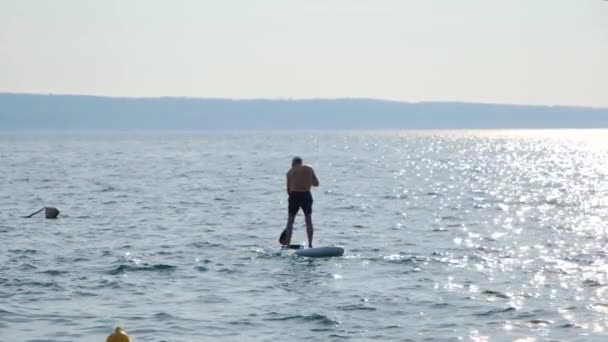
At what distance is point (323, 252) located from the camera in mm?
22016

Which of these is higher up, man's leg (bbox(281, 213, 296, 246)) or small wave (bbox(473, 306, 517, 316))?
man's leg (bbox(281, 213, 296, 246))

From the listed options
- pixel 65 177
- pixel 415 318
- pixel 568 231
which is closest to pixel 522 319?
pixel 415 318

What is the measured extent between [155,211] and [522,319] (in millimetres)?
20126

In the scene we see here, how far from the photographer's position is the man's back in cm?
2331

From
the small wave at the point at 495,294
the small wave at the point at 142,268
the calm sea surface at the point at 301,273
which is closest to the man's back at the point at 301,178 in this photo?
the calm sea surface at the point at 301,273

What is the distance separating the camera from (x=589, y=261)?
839 inches

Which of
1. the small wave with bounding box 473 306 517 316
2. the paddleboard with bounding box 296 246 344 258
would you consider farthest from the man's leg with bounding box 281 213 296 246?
the small wave with bounding box 473 306 517 316

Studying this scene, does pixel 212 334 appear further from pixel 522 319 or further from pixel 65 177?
pixel 65 177

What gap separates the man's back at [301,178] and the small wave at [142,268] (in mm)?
4212

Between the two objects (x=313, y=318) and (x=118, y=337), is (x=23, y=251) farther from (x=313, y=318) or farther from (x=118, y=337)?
(x=118, y=337)

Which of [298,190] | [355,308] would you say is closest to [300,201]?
[298,190]

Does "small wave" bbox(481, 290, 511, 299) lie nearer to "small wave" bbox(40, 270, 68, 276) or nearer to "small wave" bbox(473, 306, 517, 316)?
"small wave" bbox(473, 306, 517, 316)

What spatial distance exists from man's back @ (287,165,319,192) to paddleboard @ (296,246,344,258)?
1719mm

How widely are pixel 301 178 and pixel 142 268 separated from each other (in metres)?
4.84
